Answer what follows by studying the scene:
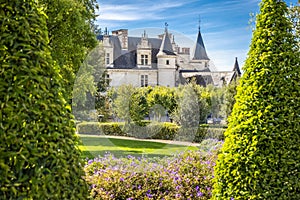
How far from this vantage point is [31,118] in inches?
99.3

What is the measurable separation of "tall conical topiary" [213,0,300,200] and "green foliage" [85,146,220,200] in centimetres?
211

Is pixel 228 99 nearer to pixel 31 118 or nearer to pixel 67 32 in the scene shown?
pixel 67 32

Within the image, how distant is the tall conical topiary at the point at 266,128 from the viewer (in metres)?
4.32

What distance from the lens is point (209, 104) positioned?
85.3 feet

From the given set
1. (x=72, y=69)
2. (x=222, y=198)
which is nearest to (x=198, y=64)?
(x=72, y=69)

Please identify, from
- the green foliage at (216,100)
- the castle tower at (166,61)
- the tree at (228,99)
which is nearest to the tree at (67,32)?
the castle tower at (166,61)

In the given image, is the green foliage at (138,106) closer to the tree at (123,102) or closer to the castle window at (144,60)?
the tree at (123,102)

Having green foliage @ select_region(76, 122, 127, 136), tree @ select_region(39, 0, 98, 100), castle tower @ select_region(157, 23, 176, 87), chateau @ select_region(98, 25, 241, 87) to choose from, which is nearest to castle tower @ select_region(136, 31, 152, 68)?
chateau @ select_region(98, 25, 241, 87)

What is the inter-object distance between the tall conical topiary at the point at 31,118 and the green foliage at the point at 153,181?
3.73m

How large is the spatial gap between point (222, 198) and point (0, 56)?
2986 millimetres

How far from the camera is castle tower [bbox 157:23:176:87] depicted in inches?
450

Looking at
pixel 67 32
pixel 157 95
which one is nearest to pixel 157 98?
pixel 157 95

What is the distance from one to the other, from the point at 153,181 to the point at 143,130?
16.2ft

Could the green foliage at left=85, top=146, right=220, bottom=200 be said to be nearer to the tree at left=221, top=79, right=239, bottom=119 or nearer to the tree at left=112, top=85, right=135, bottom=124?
the tree at left=112, top=85, right=135, bottom=124
